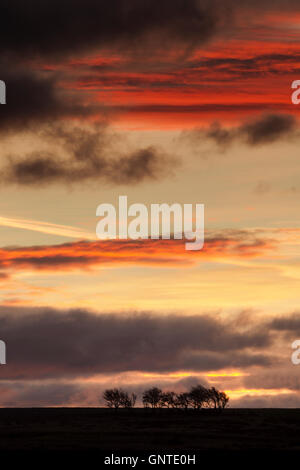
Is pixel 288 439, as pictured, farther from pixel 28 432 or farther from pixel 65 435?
pixel 28 432

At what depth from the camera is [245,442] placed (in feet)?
395

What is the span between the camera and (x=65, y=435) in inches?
5428

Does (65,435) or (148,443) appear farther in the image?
(65,435)
